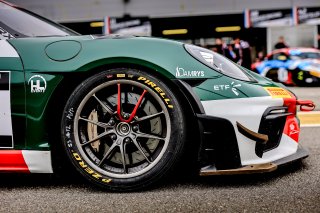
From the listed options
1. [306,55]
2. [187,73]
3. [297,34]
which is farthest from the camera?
[297,34]

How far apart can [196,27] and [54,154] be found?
2079 cm

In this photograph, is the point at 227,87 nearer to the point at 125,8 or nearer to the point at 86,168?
the point at 86,168

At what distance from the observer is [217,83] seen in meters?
2.65

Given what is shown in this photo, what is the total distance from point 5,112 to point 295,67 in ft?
34.5

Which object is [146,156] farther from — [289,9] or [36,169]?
[289,9]

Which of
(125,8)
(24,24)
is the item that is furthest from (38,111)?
(125,8)

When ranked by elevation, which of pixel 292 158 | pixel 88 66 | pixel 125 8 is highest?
pixel 125 8

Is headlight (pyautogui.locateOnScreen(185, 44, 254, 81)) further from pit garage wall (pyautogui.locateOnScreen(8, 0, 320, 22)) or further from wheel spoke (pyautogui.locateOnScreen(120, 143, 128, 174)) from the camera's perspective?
pit garage wall (pyautogui.locateOnScreen(8, 0, 320, 22))

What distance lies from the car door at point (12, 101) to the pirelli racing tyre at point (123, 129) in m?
0.25

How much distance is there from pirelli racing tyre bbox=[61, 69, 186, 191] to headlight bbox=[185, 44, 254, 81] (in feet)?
0.93

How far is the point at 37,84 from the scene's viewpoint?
266 cm

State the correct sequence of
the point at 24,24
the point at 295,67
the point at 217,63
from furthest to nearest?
the point at 295,67 → the point at 24,24 → the point at 217,63

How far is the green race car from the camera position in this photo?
2.64m

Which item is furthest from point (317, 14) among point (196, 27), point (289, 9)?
point (196, 27)
